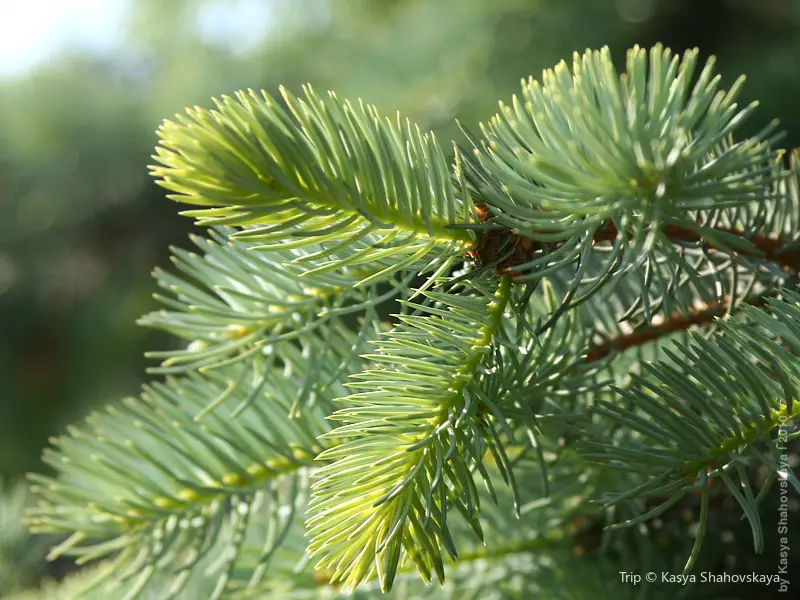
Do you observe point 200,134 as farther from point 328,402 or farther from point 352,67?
point 352,67

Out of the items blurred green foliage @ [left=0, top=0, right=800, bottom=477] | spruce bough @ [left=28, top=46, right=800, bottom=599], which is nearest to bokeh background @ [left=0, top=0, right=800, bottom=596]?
blurred green foliage @ [left=0, top=0, right=800, bottom=477]

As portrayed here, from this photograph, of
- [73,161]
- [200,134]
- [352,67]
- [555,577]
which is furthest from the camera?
[73,161]

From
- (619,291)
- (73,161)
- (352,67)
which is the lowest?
(619,291)

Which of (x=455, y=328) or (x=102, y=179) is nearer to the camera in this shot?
(x=455, y=328)

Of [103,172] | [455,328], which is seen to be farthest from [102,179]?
[455,328]

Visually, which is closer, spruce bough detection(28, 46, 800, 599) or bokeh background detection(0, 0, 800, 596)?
spruce bough detection(28, 46, 800, 599)

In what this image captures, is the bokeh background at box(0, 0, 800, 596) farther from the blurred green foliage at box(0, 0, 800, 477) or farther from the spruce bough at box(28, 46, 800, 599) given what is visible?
the spruce bough at box(28, 46, 800, 599)

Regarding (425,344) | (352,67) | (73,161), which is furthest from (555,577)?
(73,161)

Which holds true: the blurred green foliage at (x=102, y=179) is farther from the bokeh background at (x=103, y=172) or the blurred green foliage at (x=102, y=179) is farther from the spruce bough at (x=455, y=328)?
the spruce bough at (x=455, y=328)

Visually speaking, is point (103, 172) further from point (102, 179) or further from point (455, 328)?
point (455, 328)
